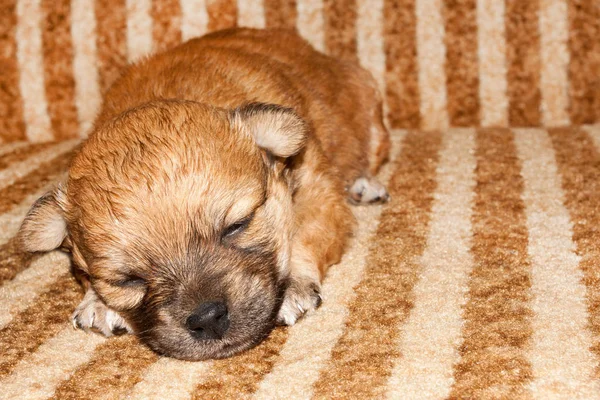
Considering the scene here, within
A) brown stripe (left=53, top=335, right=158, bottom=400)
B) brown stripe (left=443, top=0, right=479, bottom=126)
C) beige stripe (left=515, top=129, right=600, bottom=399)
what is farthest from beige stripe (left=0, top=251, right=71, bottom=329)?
brown stripe (left=443, top=0, right=479, bottom=126)

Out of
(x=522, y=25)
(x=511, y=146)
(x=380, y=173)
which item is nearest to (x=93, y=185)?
(x=380, y=173)

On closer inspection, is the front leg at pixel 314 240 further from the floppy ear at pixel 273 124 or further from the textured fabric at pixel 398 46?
the textured fabric at pixel 398 46

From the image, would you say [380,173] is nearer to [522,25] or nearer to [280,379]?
[522,25]

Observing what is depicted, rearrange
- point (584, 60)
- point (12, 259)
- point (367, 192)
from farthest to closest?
1. point (584, 60)
2. point (367, 192)
3. point (12, 259)

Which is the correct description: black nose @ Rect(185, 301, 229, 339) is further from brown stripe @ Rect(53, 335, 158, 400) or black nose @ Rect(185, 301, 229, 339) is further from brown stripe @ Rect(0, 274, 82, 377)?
brown stripe @ Rect(0, 274, 82, 377)

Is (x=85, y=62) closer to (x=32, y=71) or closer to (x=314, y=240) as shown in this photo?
(x=32, y=71)

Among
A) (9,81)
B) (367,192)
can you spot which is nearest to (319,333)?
(367,192)
